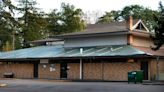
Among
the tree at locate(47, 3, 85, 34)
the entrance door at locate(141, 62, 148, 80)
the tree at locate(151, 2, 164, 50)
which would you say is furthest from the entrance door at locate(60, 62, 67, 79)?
the tree at locate(47, 3, 85, 34)

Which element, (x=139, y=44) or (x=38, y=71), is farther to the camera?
(x=38, y=71)

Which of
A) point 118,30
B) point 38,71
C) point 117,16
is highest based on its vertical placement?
point 117,16

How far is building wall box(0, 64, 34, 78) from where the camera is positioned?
55.9 metres

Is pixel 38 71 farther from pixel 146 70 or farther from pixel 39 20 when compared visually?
pixel 39 20

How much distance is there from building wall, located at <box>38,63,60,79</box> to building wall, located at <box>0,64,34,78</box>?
169cm

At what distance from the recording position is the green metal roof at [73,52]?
4591 cm

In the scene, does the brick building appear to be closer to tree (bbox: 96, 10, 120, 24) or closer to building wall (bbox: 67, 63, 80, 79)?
building wall (bbox: 67, 63, 80, 79)

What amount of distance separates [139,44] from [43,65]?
12191 mm

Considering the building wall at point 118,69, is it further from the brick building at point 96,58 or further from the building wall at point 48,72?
the building wall at point 48,72

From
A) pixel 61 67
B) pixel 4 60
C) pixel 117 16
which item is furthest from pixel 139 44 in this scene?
pixel 117 16

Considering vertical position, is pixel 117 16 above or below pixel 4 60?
above

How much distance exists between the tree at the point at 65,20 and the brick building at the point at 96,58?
26.3m

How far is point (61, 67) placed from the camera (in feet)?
171

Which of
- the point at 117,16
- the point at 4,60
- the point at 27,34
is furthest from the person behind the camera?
the point at 117,16
